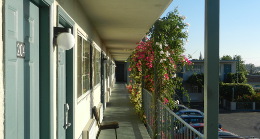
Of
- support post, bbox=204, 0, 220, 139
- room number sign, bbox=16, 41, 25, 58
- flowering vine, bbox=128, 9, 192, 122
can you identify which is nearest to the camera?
room number sign, bbox=16, 41, 25, 58

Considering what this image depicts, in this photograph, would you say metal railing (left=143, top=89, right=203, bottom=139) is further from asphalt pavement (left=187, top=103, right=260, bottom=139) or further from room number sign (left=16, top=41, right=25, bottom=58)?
asphalt pavement (left=187, top=103, right=260, bottom=139)

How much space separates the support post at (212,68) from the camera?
1964 millimetres

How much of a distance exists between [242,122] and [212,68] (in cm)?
2097

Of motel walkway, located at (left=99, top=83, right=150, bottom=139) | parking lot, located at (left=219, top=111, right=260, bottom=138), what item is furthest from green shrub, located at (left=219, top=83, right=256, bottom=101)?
motel walkway, located at (left=99, top=83, right=150, bottom=139)

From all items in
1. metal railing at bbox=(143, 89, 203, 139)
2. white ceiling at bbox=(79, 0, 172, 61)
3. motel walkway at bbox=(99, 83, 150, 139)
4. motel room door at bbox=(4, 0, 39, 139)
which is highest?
white ceiling at bbox=(79, 0, 172, 61)

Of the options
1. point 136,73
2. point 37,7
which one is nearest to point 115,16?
point 37,7

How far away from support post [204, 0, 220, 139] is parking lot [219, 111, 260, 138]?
16498 mm

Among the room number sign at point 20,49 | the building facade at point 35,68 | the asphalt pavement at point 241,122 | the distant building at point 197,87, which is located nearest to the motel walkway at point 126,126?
the building facade at point 35,68

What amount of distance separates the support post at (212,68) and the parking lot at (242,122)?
650 inches

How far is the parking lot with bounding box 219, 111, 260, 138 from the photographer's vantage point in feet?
58.3

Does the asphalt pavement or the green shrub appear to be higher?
the green shrub

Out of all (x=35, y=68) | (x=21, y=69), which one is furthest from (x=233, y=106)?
(x=21, y=69)

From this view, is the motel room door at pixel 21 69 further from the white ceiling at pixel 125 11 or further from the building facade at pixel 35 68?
the white ceiling at pixel 125 11

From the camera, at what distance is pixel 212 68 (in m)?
1.97
